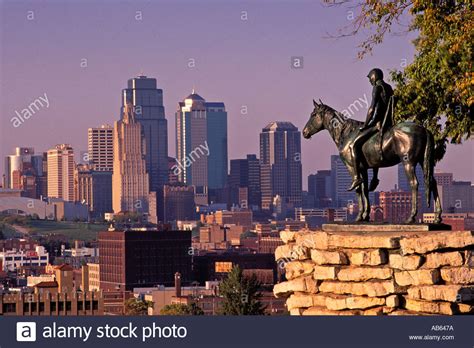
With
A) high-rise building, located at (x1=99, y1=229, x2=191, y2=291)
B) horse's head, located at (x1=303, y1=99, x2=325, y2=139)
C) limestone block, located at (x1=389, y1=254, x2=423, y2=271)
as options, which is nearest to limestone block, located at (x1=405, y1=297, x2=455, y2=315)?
limestone block, located at (x1=389, y1=254, x2=423, y2=271)

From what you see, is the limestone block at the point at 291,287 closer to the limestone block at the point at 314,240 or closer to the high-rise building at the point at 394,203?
the limestone block at the point at 314,240

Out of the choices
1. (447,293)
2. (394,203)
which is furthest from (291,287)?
(394,203)

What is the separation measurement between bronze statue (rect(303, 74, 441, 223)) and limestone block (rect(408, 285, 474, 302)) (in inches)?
35.5

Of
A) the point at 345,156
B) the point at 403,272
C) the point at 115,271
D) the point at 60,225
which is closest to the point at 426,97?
the point at 345,156

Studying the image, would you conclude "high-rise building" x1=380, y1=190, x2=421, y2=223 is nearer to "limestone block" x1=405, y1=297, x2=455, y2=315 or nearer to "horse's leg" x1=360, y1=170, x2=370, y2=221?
"horse's leg" x1=360, y1=170, x2=370, y2=221

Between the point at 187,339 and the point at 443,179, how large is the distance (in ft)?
385

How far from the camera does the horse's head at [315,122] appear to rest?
14.3m

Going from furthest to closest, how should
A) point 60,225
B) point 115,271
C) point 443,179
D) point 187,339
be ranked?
point 60,225, point 115,271, point 443,179, point 187,339

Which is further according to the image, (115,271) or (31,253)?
(31,253)

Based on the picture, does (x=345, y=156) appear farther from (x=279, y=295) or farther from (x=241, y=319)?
(x=241, y=319)

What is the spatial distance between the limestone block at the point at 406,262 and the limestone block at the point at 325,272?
1.82 ft

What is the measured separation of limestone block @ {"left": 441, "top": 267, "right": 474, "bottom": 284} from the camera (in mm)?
12344

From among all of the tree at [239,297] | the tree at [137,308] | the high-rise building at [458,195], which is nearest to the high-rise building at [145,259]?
the high-rise building at [458,195]

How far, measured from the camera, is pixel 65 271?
11031 centimetres
